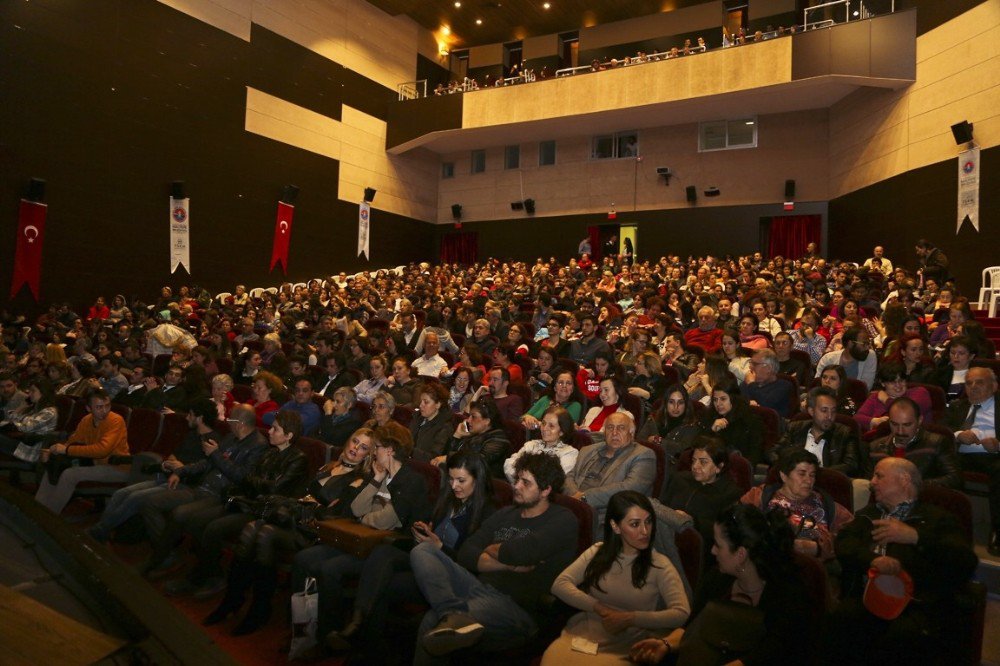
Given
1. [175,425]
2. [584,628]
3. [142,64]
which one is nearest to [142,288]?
[142,64]

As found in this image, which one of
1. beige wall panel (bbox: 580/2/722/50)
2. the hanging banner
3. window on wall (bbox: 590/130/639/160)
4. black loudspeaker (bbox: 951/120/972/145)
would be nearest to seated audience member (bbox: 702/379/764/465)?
black loudspeaker (bbox: 951/120/972/145)

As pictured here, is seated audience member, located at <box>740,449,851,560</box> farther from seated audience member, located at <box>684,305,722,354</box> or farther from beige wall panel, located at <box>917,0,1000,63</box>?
beige wall panel, located at <box>917,0,1000,63</box>

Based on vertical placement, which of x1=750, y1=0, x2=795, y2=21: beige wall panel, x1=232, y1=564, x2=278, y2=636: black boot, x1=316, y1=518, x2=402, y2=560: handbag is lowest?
x1=232, y1=564, x2=278, y2=636: black boot

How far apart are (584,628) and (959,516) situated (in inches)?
49.3

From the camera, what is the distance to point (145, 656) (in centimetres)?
88

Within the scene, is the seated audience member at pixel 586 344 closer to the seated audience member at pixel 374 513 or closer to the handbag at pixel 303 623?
the seated audience member at pixel 374 513

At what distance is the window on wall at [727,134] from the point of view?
12391 millimetres

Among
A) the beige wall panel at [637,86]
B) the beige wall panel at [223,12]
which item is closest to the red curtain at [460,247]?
the beige wall panel at [637,86]

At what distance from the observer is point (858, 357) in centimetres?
416

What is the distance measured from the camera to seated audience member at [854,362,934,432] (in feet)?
11.3

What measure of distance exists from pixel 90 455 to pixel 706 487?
11.3 ft

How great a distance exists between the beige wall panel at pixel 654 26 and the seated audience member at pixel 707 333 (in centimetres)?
1010

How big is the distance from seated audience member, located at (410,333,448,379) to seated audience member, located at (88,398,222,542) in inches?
73.2

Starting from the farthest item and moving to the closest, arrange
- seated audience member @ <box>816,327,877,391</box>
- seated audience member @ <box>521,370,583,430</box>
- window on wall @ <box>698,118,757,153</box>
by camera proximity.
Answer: window on wall @ <box>698,118,757,153</box>
seated audience member @ <box>816,327,877,391</box>
seated audience member @ <box>521,370,583,430</box>
